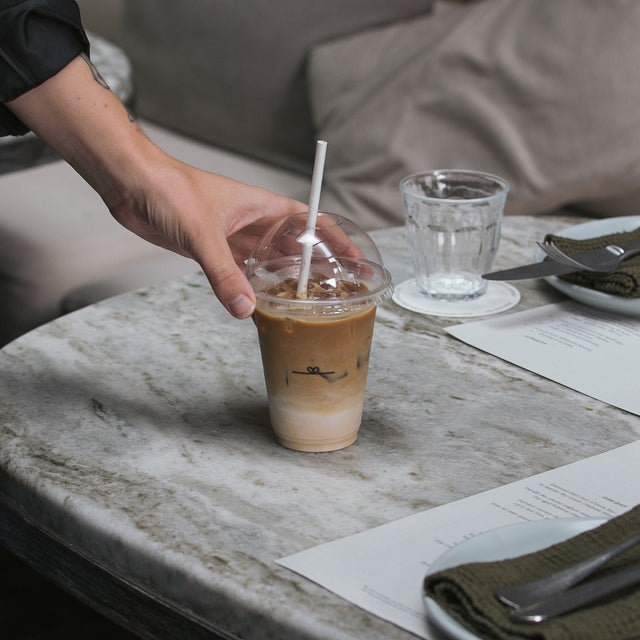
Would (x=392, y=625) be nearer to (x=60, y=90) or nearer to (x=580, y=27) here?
(x=60, y=90)

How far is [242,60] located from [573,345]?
1.76 m

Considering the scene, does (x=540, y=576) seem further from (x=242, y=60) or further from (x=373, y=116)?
(x=242, y=60)

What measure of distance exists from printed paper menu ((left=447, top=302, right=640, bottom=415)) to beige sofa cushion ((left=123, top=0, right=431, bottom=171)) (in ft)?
4.82

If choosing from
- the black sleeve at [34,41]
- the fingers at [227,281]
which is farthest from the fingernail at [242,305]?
the black sleeve at [34,41]

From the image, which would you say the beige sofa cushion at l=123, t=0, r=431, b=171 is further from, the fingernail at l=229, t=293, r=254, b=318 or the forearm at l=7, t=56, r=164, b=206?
the fingernail at l=229, t=293, r=254, b=318

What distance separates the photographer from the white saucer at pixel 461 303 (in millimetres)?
1107

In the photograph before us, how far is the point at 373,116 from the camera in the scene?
2.15 metres

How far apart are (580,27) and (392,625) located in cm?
160

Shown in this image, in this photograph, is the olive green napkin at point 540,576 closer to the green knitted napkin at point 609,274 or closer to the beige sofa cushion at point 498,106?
the green knitted napkin at point 609,274

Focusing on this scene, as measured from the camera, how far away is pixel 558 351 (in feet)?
3.28

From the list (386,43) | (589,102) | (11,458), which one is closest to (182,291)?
(11,458)

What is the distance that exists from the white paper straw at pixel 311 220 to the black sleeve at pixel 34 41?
14.2 inches

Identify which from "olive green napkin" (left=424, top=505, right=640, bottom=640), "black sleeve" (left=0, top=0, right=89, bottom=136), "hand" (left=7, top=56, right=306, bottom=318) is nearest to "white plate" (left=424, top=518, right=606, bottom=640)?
"olive green napkin" (left=424, top=505, right=640, bottom=640)

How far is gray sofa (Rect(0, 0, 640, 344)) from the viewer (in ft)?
6.15
